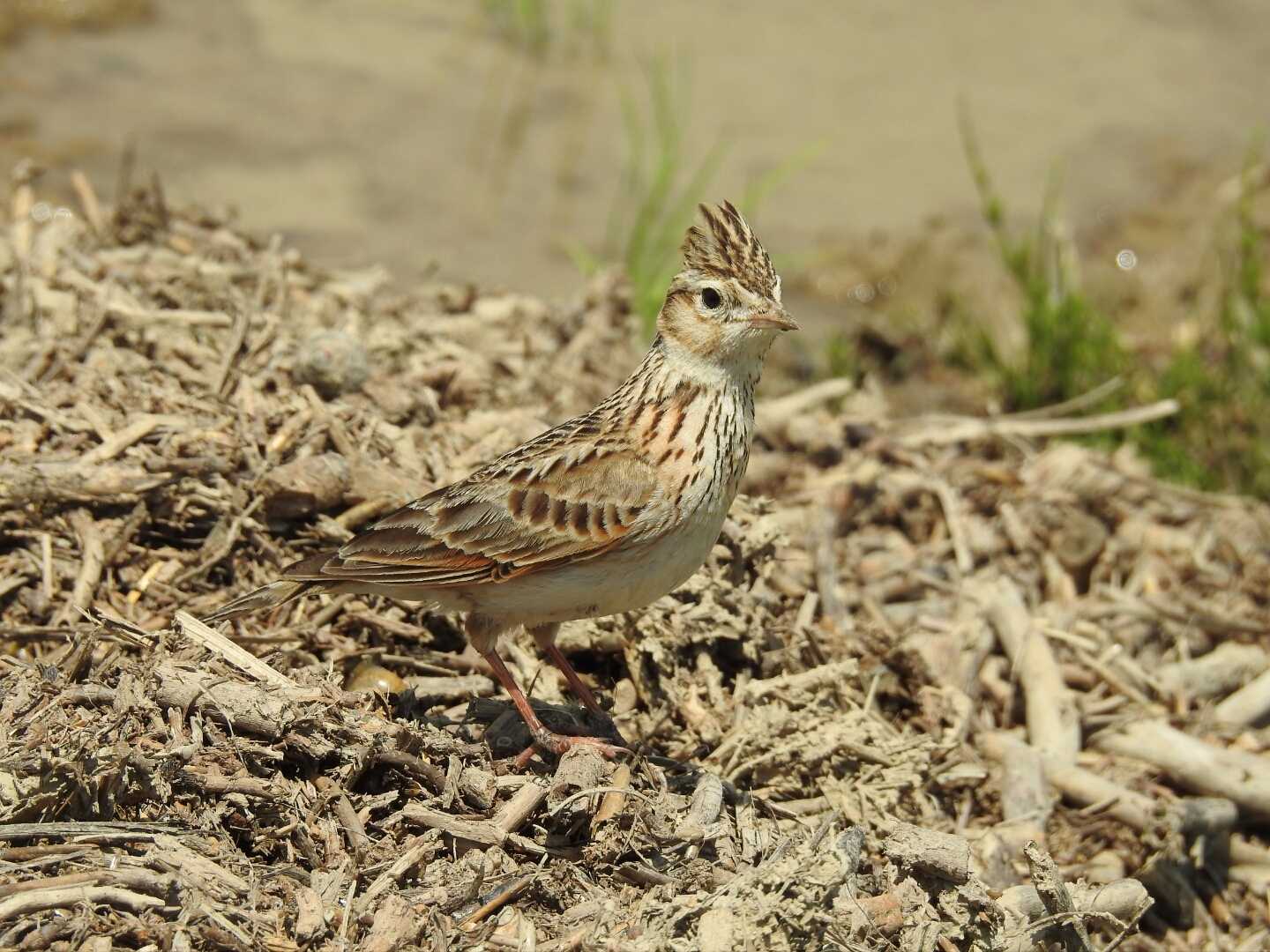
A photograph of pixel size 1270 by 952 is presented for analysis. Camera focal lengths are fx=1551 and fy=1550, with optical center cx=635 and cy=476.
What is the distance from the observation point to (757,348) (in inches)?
206

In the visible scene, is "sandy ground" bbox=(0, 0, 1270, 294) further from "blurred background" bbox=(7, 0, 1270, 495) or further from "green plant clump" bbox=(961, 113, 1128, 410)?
"green plant clump" bbox=(961, 113, 1128, 410)

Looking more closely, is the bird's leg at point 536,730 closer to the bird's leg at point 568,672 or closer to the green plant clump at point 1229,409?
the bird's leg at point 568,672

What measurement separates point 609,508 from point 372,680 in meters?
1.14

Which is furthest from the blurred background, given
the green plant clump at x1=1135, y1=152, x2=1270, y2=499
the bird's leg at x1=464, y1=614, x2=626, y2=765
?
the bird's leg at x1=464, y1=614, x2=626, y2=765

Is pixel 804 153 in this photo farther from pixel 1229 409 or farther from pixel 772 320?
pixel 772 320

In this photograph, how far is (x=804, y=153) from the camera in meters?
10.4

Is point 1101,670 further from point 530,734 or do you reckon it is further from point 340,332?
point 340,332

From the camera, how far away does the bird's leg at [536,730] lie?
16.4ft

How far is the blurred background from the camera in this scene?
29.4 ft

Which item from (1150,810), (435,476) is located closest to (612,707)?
(435,476)

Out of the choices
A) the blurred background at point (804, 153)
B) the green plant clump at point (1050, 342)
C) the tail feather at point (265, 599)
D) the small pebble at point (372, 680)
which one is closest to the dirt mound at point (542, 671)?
the small pebble at point (372, 680)

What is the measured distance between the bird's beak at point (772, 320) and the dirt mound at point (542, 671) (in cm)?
119

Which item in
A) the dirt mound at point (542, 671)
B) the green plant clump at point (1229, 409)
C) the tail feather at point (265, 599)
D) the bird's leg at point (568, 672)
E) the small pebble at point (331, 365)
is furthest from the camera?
the green plant clump at point (1229, 409)

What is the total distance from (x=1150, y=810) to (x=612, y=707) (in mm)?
2151
